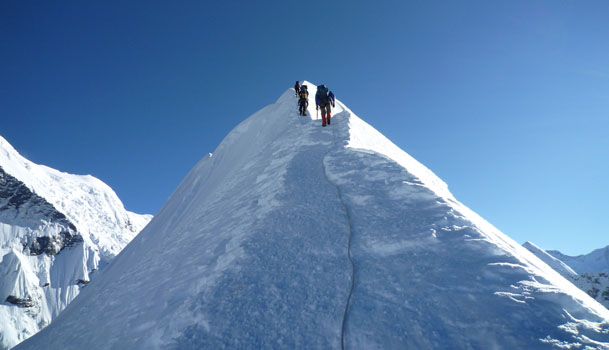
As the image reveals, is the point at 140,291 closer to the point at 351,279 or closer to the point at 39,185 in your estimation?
the point at 351,279

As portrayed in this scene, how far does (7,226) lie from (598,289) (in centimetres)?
28441

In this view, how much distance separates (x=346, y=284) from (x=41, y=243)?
722 feet

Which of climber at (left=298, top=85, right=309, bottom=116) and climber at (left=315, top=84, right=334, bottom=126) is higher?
climber at (left=298, top=85, right=309, bottom=116)

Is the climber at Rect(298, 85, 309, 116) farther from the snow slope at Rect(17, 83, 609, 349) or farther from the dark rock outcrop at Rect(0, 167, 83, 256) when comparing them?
the dark rock outcrop at Rect(0, 167, 83, 256)

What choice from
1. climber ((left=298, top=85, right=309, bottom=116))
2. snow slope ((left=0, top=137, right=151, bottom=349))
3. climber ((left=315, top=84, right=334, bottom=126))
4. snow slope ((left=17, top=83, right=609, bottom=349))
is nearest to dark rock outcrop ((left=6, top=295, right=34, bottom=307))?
snow slope ((left=0, top=137, right=151, bottom=349))

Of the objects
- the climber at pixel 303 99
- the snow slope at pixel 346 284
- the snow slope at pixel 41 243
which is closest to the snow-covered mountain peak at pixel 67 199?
the snow slope at pixel 41 243

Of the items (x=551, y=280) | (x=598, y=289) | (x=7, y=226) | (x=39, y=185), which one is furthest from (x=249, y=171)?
(x=39, y=185)

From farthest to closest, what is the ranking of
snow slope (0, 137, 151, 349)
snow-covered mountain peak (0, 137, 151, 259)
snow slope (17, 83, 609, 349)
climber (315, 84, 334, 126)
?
1. snow-covered mountain peak (0, 137, 151, 259)
2. snow slope (0, 137, 151, 349)
3. climber (315, 84, 334, 126)
4. snow slope (17, 83, 609, 349)

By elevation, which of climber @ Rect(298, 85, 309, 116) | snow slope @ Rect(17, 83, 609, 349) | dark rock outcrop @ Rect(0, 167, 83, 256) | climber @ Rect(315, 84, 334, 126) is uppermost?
dark rock outcrop @ Rect(0, 167, 83, 256)

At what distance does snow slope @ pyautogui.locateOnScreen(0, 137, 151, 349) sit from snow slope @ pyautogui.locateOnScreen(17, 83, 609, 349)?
181106 millimetres

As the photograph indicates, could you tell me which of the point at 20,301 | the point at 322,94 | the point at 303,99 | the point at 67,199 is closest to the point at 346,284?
the point at 322,94

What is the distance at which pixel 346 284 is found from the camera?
3.84 meters

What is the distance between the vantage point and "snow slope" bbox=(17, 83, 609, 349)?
3041 mm

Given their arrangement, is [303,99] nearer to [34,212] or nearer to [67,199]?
[34,212]
